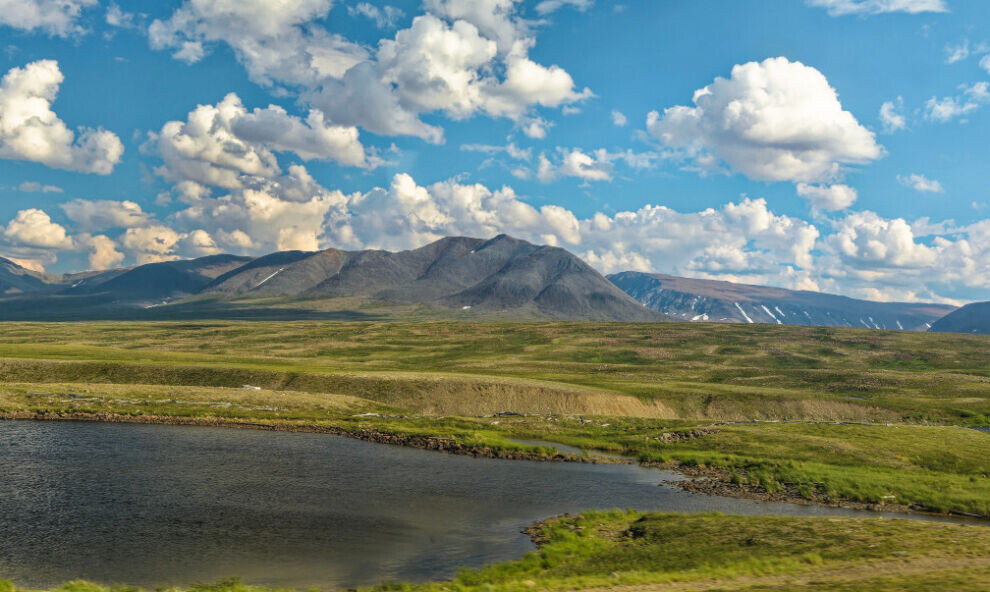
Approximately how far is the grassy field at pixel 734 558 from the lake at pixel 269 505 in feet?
11.3

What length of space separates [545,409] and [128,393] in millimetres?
65658

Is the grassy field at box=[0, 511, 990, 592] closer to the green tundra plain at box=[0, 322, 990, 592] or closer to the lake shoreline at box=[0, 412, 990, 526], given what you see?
the green tundra plain at box=[0, 322, 990, 592]

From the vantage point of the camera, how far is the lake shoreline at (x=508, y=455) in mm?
54719

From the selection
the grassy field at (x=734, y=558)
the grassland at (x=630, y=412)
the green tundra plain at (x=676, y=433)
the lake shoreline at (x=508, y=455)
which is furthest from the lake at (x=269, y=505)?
the grassland at (x=630, y=412)

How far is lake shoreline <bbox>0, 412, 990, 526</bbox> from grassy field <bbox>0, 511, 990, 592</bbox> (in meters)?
11.9

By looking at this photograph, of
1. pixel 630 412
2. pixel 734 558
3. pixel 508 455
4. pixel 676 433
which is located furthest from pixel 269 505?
pixel 630 412

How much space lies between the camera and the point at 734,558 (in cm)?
3519

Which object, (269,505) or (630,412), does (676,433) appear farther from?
(269,505)

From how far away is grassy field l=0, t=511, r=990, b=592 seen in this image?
2969 centimetres

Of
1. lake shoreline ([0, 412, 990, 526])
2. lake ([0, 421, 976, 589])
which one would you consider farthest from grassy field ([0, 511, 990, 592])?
lake shoreline ([0, 412, 990, 526])

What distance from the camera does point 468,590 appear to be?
30.2 m

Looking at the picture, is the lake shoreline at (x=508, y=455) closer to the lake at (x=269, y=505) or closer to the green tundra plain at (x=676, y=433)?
the green tundra plain at (x=676, y=433)

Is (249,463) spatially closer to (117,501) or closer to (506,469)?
(117,501)

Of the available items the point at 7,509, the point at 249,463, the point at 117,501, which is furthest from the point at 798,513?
the point at 7,509
